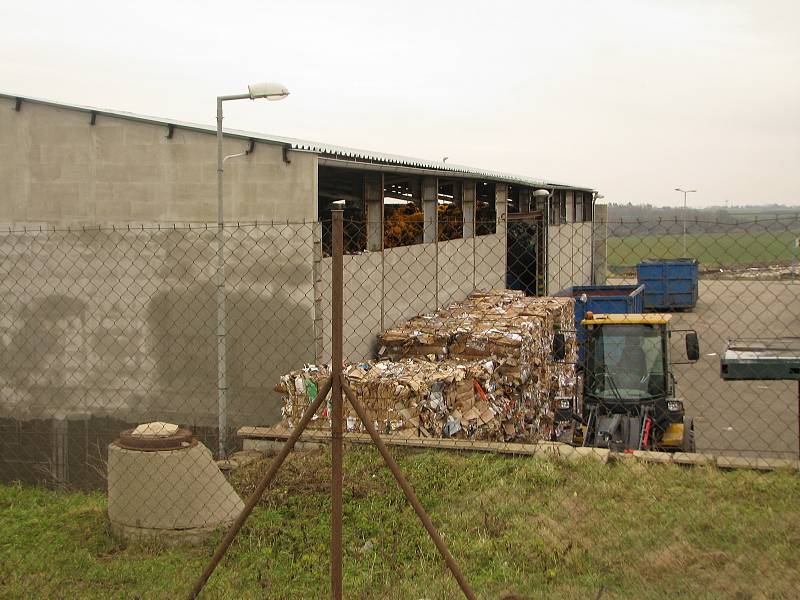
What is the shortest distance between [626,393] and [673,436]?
928mm

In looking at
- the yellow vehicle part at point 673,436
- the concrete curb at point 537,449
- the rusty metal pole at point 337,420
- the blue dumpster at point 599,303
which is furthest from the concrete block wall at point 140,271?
the blue dumpster at point 599,303

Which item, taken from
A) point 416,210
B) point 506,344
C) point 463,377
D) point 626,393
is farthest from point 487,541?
point 416,210

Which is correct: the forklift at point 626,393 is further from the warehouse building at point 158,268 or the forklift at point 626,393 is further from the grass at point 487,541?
the grass at point 487,541

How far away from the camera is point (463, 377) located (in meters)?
10.2

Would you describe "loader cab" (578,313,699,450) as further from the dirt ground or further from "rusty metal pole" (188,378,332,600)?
"rusty metal pole" (188,378,332,600)

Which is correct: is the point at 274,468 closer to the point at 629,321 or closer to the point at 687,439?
the point at 687,439

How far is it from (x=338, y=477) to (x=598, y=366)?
8.54 metres

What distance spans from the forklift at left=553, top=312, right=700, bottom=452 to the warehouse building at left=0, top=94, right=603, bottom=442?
63.8 inches

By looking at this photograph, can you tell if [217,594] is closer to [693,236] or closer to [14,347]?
[693,236]

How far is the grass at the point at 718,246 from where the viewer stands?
179 inches

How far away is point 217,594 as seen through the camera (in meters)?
4.98

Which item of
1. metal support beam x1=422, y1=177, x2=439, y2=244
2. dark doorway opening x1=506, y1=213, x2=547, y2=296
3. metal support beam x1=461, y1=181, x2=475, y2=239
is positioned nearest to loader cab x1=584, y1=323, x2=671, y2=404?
metal support beam x1=422, y1=177, x2=439, y2=244

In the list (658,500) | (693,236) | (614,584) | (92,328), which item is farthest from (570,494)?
(92,328)

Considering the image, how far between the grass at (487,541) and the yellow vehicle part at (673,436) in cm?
494
